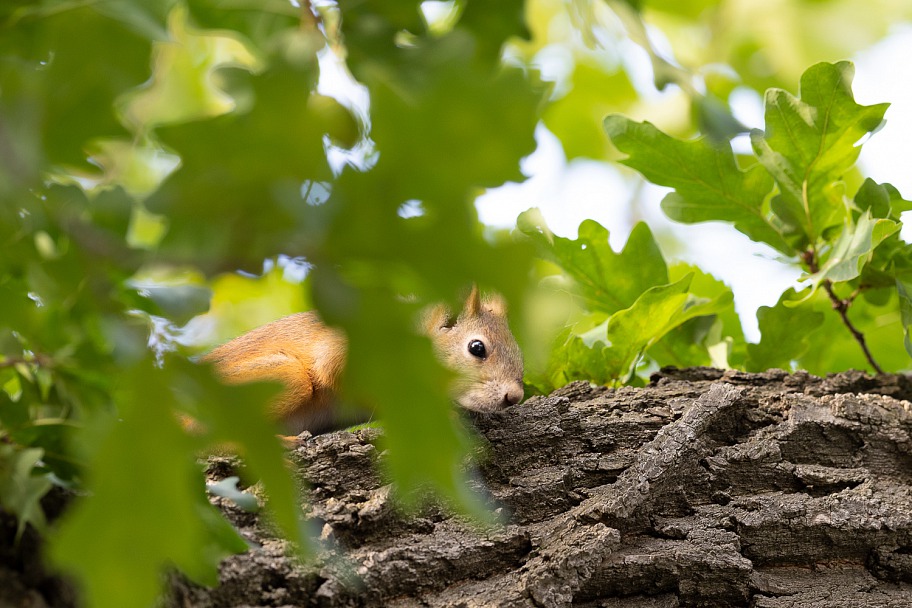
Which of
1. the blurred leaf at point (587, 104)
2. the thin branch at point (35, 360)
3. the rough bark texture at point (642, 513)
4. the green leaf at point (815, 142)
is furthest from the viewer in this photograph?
the blurred leaf at point (587, 104)

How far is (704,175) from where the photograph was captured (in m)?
1.88

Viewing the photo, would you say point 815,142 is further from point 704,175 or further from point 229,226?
point 229,226

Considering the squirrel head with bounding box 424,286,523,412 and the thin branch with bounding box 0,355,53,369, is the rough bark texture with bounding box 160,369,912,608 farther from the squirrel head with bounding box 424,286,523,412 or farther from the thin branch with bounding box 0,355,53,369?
the squirrel head with bounding box 424,286,523,412

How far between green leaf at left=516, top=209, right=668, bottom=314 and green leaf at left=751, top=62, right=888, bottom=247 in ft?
1.00

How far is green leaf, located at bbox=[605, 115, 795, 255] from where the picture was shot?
1854 millimetres

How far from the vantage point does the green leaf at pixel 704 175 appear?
73.0 inches

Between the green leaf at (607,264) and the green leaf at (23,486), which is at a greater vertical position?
the green leaf at (607,264)

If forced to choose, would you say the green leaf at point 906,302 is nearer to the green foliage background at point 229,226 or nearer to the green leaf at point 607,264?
the green leaf at point 607,264

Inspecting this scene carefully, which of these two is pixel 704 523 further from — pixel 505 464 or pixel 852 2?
pixel 852 2

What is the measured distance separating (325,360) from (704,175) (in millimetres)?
1077

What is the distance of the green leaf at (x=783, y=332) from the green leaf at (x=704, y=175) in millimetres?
128

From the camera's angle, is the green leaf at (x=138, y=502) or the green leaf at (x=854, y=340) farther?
the green leaf at (x=854, y=340)

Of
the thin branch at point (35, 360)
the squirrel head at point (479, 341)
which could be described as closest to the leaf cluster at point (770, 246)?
the squirrel head at point (479, 341)

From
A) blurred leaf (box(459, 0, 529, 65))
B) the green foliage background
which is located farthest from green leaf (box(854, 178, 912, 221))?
blurred leaf (box(459, 0, 529, 65))
